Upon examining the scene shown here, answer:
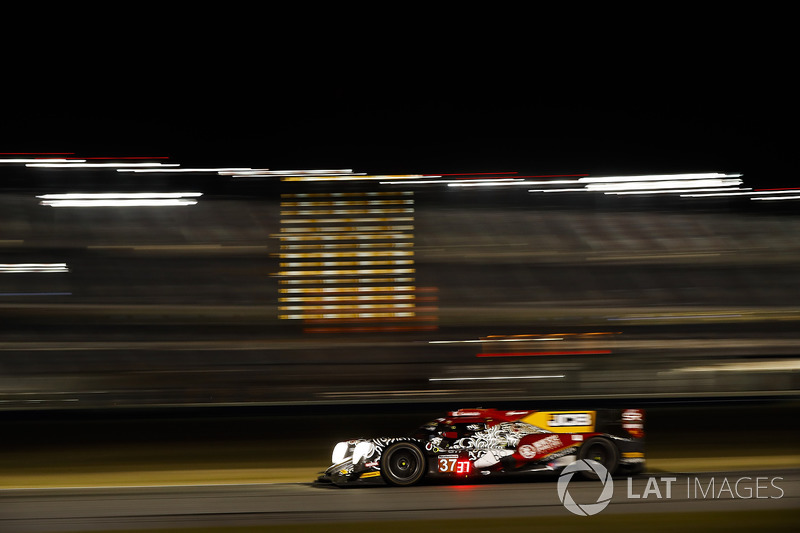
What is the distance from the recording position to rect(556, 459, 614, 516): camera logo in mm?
6609

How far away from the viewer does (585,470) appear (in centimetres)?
739

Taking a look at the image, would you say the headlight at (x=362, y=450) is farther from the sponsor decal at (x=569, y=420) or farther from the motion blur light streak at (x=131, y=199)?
the motion blur light streak at (x=131, y=199)

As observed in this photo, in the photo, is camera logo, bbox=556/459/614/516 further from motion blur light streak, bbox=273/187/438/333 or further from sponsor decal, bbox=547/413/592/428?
motion blur light streak, bbox=273/187/438/333

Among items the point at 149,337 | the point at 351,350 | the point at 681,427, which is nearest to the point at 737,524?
the point at 681,427

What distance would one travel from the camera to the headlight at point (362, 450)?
24.3 ft

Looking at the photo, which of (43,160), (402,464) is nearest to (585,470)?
(402,464)

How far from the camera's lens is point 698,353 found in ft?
34.1

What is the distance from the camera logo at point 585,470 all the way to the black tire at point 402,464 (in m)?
1.23

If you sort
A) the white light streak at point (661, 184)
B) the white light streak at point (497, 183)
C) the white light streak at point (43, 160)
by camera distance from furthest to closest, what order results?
the white light streak at point (661, 184) → the white light streak at point (497, 183) → the white light streak at point (43, 160)

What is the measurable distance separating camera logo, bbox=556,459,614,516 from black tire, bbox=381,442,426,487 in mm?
1234

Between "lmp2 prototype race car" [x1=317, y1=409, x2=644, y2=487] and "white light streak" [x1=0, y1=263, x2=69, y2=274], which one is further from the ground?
"white light streak" [x1=0, y1=263, x2=69, y2=274]

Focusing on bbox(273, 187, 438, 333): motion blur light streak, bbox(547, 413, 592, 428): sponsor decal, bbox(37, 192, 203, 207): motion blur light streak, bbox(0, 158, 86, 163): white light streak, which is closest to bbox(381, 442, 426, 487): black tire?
bbox(547, 413, 592, 428): sponsor decal

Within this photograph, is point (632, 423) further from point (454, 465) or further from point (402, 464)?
point (402, 464)

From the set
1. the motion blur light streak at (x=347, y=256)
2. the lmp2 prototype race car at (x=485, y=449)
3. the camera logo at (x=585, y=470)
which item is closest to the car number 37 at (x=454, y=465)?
the lmp2 prototype race car at (x=485, y=449)
